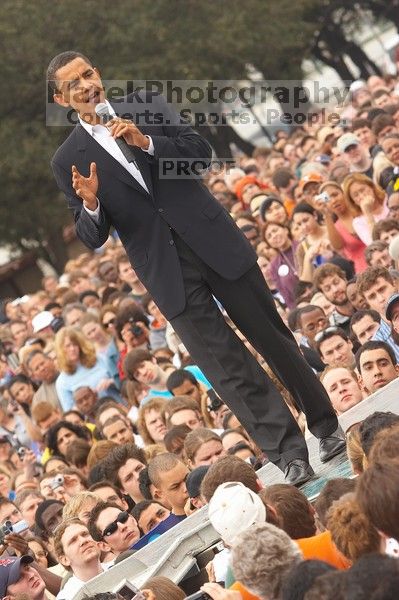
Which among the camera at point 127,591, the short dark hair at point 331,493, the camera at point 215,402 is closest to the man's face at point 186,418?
the camera at point 215,402

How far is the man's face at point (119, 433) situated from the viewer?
11523mm

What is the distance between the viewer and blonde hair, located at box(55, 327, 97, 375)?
46.8ft

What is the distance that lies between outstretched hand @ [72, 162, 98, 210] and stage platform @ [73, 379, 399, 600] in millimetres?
1617

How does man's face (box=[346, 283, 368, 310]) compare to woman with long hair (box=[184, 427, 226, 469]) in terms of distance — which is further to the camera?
man's face (box=[346, 283, 368, 310])

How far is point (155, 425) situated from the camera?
11.0m

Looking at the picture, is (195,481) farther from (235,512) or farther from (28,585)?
(235,512)

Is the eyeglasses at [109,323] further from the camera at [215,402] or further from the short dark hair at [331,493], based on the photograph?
the short dark hair at [331,493]

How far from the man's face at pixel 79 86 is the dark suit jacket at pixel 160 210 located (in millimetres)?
186

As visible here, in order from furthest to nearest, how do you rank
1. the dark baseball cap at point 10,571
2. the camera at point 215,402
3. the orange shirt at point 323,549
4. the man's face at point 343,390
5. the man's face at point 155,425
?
the man's face at point 155,425 → the camera at point 215,402 → the man's face at point 343,390 → the dark baseball cap at point 10,571 → the orange shirt at point 323,549

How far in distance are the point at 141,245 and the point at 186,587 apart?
166 cm

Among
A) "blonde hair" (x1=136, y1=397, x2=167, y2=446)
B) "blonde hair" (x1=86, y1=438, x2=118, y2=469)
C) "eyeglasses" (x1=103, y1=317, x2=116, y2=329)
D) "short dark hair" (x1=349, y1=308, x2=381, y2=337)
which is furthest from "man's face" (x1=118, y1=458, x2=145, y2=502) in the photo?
"eyeglasses" (x1=103, y1=317, x2=116, y2=329)

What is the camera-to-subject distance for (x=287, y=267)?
13.8 metres

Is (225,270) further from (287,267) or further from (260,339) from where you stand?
(287,267)

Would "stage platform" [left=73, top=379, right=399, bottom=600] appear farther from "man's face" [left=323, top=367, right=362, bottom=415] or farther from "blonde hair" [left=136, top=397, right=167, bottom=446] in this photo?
"blonde hair" [left=136, top=397, right=167, bottom=446]
